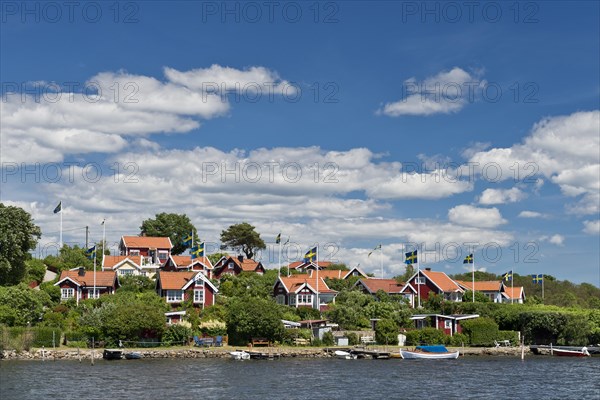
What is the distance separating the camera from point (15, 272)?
8794cm

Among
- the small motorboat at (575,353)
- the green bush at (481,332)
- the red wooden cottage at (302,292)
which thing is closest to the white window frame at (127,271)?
the red wooden cottage at (302,292)

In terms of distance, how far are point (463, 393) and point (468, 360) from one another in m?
25.0

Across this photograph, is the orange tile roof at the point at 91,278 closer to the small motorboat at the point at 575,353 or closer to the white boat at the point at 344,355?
the white boat at the point at 344,355

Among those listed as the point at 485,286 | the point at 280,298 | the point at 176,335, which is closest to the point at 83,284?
the point at 176,335

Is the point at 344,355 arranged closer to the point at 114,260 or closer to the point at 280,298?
the point at 280,298

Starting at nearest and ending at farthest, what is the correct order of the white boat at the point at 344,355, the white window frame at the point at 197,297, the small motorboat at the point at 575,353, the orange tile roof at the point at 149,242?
the white boat at the point at 344,355 < the small motorboat at the point at 575,353 < the white window frame at the point at 197,297 < the orange tile roof at the point at 149,242

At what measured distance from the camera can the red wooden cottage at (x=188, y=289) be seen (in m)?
94.2

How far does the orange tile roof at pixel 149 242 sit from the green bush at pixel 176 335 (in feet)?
157

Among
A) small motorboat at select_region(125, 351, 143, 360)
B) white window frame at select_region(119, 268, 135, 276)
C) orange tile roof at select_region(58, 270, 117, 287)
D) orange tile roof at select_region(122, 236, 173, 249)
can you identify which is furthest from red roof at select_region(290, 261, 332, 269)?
small motorboat at select_region(125, 351, 143, 360)

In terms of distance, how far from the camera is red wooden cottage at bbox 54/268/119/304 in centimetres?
9606

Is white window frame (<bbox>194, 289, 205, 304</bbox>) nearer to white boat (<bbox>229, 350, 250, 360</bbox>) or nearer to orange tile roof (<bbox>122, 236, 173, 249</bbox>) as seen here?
white boat (<bbox>229, 350, 250, 360</bbox>)

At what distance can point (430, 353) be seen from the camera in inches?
3068

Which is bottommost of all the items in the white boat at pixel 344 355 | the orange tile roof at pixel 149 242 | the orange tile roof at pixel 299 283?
the white boat at pixel 344 355

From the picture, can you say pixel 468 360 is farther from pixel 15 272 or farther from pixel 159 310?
pixel 15 272
